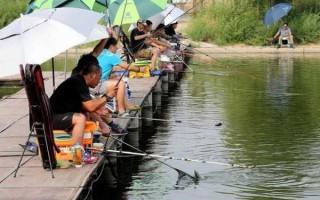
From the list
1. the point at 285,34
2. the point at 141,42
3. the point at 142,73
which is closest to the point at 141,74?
the point at 142,73

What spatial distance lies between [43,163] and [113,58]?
13.7ft

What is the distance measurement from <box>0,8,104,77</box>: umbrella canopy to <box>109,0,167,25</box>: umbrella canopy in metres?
6.23

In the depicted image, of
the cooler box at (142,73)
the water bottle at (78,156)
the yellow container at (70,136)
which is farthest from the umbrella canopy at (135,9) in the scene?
the water bottle at (78,156)

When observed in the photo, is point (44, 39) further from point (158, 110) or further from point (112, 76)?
point (158, 110)

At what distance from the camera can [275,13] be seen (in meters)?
29.1

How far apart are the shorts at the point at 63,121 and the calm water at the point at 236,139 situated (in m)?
0.97

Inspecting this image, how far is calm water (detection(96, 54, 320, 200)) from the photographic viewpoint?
30.1 feet

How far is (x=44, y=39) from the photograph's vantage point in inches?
338

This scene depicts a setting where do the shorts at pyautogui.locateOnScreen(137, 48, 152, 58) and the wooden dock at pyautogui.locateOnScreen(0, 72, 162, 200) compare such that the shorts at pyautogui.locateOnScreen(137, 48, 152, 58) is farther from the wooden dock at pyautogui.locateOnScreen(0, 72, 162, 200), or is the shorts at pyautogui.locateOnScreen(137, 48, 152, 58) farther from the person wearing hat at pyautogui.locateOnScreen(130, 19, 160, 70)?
the wooden dock at pyautogui.locateOnScreen(0, 72, 162, 200)

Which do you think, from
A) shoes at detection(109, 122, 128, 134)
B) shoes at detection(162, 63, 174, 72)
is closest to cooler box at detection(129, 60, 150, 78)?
shoes at detection(162, 63, 174, 72)

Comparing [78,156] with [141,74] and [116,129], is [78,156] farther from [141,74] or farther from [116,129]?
[141,74]

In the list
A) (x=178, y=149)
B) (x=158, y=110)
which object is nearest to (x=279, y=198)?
(x=178, y=149)

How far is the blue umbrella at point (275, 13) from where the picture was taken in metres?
29.0

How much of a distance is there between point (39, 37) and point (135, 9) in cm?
698
